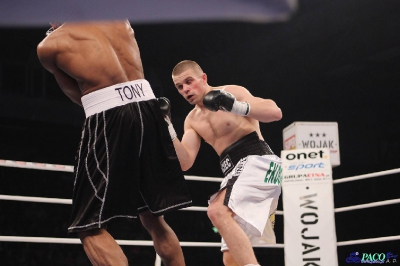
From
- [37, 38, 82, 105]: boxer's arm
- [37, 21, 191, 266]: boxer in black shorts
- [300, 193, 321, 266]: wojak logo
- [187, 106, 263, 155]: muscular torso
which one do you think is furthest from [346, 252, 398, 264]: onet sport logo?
[37, 38, 82, 105]: boxer's arm

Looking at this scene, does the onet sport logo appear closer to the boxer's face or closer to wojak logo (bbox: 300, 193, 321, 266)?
wojak logo (bbox: 300, 193, 321, 266)

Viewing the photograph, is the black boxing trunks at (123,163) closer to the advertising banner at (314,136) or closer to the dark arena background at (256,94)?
the advertising banner at (314,136)

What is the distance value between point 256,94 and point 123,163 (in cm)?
734

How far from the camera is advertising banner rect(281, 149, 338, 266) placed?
3.21 meters

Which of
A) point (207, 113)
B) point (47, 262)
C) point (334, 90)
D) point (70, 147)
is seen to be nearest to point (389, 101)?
point (334, 90)

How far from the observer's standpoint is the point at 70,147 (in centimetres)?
746

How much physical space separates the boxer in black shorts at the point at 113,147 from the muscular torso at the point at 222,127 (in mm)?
776

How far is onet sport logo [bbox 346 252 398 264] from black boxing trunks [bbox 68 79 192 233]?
7.25 m

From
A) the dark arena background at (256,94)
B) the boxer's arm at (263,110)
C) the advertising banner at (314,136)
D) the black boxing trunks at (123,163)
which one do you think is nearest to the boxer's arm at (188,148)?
the boxer's arm at (263,110)

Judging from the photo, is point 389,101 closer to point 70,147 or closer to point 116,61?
point 70,147

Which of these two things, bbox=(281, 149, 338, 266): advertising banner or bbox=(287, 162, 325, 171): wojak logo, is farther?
bbox=(287, 162, 325, 171): wojak logo

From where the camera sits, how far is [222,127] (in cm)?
242

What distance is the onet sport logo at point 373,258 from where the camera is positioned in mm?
8117

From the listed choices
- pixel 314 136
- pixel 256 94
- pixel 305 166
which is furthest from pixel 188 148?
pixel 256 94
